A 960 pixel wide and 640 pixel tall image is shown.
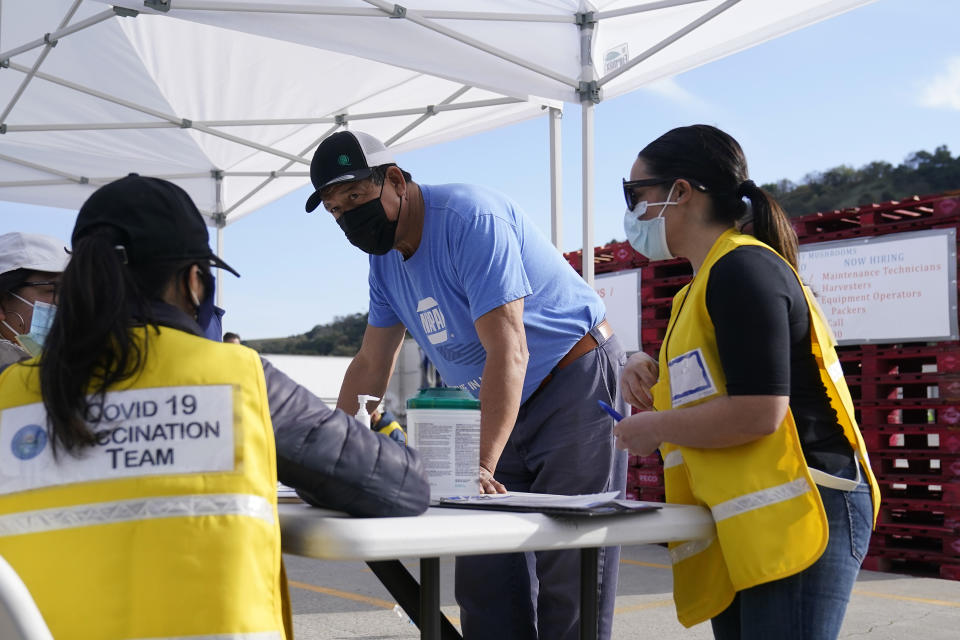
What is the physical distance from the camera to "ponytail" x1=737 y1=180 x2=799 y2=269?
189cm

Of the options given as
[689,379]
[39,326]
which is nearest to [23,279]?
[39,326]

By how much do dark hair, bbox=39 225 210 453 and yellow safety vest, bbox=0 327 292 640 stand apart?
2 centimetres

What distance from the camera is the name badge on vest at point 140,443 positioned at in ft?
4.30

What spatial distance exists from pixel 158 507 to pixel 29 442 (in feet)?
0.73

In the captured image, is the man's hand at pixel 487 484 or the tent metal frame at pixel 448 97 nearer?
the man's hand at pixel 487 484

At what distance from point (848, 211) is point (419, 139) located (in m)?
3.46

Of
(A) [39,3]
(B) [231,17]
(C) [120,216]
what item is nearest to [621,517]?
(C) [120,216]

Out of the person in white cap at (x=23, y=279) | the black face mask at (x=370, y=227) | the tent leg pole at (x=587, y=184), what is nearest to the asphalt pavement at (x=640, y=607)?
the tent leg pole at (x=587, y=184)

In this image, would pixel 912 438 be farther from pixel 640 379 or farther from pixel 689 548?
pixel 689 548

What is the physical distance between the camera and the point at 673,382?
6.17 feet

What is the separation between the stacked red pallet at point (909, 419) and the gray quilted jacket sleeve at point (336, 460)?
17.0 ft

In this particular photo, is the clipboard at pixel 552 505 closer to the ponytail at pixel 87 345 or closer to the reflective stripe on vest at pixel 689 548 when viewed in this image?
the reflective stripe on vest at pixel 689 548

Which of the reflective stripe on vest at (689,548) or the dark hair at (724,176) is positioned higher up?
the dark hair at (724,176)

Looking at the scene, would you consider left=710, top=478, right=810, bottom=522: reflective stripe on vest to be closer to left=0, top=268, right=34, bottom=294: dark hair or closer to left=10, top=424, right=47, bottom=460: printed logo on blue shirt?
left=10, top=424, right=47, bottom=460: printed logo on blue shirt
